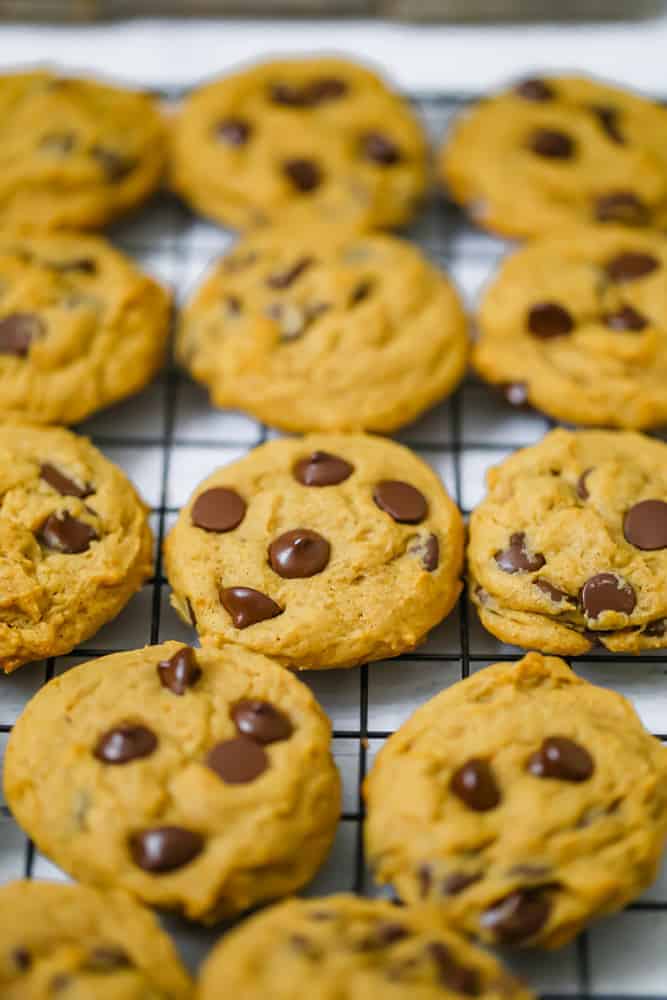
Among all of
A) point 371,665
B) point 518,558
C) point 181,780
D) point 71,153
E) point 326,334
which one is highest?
point 71,153

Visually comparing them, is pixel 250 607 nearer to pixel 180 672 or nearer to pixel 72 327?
pixel 180 672

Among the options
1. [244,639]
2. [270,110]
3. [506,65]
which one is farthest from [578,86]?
[244,639]

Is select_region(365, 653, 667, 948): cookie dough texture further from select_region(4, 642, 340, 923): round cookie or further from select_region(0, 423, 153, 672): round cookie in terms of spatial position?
select_region(0, 423, 153, 672): round cookie

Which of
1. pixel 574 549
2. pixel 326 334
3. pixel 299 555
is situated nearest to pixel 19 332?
pixel 326 334

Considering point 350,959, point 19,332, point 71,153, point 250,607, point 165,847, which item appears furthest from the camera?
point 71,153

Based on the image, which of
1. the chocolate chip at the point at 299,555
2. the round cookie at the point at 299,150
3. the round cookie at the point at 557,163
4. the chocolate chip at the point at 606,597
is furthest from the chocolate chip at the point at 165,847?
the round cookie at the point at 557,163

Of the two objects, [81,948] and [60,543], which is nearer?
[81,948]

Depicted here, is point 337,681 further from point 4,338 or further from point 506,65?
point 506,65

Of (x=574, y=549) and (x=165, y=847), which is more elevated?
(x=574, y=549)
